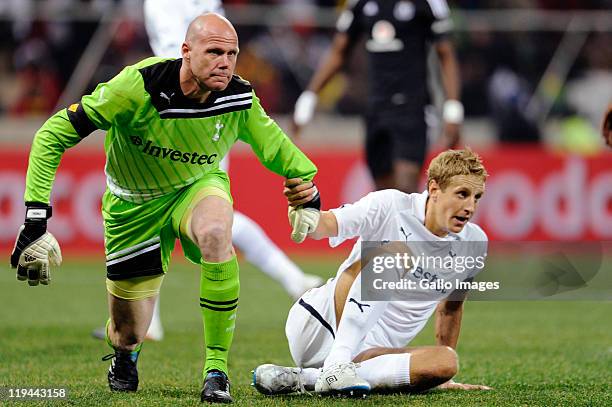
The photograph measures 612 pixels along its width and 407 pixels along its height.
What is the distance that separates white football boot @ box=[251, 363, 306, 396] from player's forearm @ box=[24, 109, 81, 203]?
1.26 m

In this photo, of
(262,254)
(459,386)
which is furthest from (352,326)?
(262,254)

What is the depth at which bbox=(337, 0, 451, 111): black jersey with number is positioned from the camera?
9000 mm

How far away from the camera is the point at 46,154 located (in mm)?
4965

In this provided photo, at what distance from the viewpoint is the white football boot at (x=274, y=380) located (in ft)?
16.8

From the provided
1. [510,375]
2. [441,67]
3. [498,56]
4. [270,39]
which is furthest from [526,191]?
[510,375]

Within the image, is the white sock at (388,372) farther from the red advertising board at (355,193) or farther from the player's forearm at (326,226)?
the red advertising board at (355,193)

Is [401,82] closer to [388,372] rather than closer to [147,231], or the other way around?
[147,231]

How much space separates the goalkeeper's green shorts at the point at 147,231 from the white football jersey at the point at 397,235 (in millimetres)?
651

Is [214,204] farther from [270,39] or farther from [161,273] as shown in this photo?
[270,39]

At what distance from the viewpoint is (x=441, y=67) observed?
898cm

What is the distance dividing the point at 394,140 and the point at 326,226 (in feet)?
13.4

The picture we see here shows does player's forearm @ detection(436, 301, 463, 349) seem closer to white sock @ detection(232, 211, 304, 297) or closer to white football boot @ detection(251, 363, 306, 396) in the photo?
white football boot @ detection(251, 363, 306, 396)

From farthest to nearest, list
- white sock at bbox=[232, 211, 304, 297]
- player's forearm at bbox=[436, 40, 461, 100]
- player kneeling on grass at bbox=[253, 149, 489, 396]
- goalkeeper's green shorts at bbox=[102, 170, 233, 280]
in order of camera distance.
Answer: player's forearm at bbox=[436, 40, 461, 100]
white sock at bbox=[232, 211, 304, 297]
goalkeeper's green shorts at bbox=[102, 170, 233, 280]
player kneeling on grass at bbox=[253, 149, 489, 396]

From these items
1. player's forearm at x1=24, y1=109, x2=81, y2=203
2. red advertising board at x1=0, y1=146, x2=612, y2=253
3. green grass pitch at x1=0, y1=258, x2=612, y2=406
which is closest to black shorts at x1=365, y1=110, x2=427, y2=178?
green grass pitch at x1=0, y1=258, x2=612, y2=406
